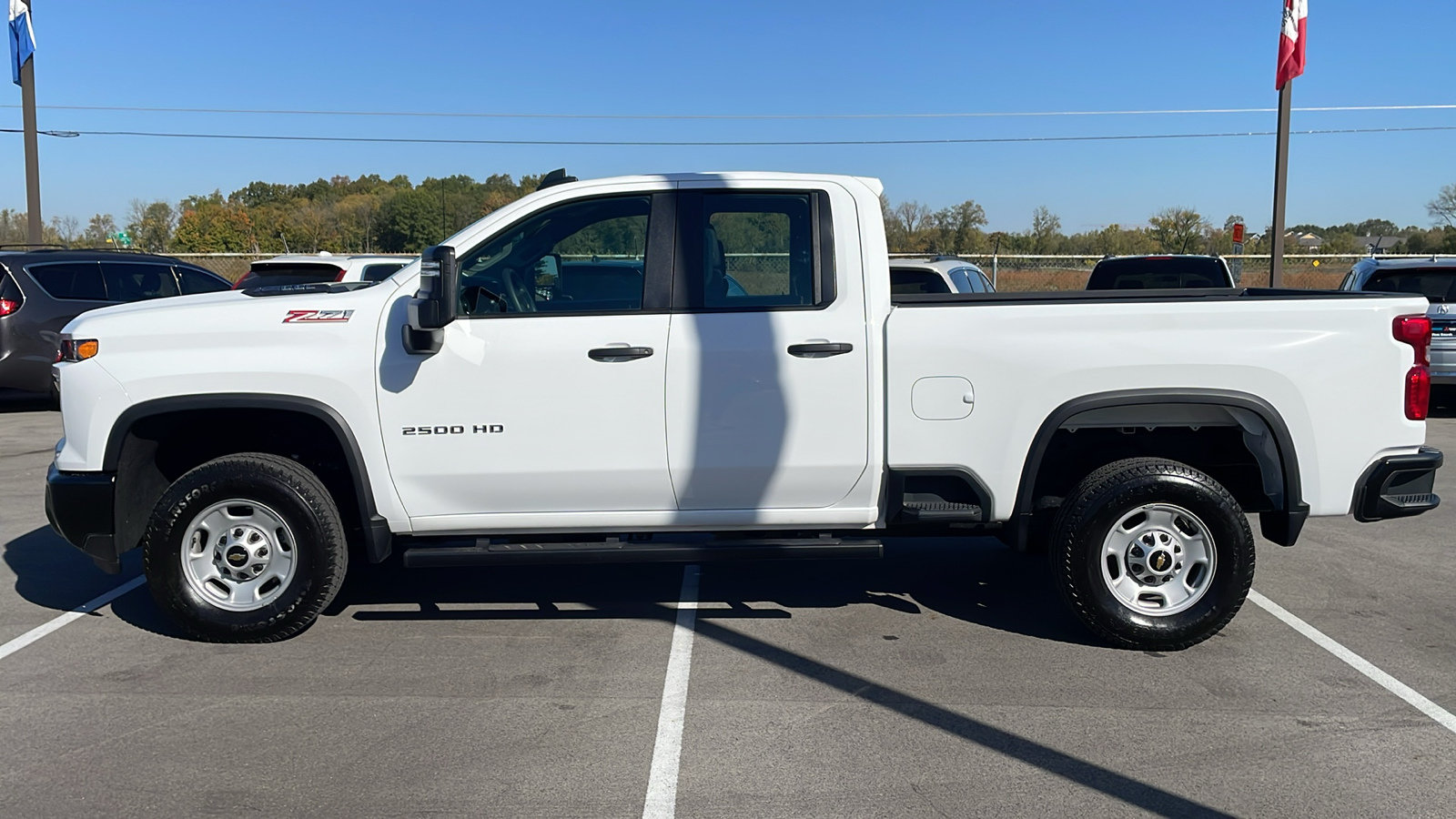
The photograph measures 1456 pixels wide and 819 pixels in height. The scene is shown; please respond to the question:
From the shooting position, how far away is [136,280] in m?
13.6

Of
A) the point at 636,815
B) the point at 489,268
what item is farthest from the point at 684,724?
the point at 489,268

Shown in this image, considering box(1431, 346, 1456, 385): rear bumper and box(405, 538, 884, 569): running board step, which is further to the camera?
box(1431, 346, 1456, 385): rear bumper

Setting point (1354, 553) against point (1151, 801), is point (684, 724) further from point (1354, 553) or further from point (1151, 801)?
point (1354, 553)

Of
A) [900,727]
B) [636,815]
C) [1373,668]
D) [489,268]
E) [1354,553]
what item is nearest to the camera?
[636,815]

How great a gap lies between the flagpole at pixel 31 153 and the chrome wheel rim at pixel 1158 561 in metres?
21.8

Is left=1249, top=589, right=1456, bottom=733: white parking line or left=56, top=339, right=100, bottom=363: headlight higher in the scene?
left=56, top=339, right=100, bottom=363: headlight

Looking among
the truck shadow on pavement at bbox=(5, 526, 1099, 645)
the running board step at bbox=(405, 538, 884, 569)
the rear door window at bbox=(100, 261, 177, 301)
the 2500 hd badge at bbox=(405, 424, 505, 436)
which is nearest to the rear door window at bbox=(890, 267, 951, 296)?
the truck shadow on pavement at bbox=(5, 526, 1099, 645)

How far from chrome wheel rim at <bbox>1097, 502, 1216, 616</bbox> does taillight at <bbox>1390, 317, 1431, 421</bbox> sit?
1.07 meters

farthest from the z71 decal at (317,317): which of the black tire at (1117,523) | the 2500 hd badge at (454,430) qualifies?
the black tire at (1117,523)

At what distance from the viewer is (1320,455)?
5.12m

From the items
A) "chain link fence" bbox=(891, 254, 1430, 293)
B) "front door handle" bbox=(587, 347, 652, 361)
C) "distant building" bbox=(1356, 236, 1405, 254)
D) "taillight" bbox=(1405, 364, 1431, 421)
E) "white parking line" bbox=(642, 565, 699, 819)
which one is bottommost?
"white parking line" bbox=(642, 565, 699, 819)

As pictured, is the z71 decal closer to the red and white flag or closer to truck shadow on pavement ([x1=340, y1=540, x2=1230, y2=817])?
truck shadow on pavement ([x1=340, y1=540, x2=1230, y2=817])

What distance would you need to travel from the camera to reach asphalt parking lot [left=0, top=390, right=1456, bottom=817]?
3.76 m

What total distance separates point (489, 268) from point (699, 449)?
4.21 feet
